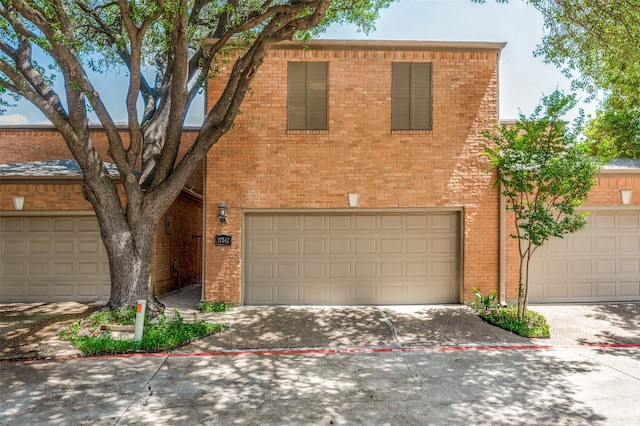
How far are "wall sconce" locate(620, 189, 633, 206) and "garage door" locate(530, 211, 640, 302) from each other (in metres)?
0.28

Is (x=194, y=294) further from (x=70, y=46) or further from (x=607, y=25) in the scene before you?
(x=607, y=25)

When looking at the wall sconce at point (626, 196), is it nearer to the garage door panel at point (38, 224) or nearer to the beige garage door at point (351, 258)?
the beige garage door at point (351, 258)

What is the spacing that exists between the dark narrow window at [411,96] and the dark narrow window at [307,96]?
5.75ft

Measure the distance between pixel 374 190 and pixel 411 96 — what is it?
257cm

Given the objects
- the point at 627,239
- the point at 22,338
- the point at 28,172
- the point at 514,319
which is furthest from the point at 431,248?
the point at 28,172

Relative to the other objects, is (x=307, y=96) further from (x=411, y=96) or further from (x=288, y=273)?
(x=288, y=273)

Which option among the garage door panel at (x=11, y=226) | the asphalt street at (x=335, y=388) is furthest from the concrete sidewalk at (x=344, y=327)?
the garage door panel at (x=11, y=226)

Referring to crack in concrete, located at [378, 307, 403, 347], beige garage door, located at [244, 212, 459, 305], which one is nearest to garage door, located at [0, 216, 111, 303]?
beige garage door, located at [244, 212, 459, 305]

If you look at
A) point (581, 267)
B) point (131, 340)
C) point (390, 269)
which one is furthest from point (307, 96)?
point (581, 267)

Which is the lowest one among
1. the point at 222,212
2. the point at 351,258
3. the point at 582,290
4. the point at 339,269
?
the point at 582,290

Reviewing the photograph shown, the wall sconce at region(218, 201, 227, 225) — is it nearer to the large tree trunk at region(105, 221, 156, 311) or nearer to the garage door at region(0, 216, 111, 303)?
the large tree trunk at region(105, 221, 156, 311)

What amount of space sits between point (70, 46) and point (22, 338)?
5.51 m

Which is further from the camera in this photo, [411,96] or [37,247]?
[37,247]

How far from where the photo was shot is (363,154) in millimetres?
9469
